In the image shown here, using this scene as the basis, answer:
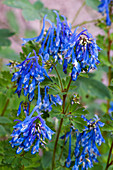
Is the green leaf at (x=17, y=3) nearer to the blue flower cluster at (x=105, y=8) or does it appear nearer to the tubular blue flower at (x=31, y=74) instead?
the blue flower cluster at (x=105, y=8)

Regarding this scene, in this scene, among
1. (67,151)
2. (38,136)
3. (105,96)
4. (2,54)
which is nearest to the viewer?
(38,136)

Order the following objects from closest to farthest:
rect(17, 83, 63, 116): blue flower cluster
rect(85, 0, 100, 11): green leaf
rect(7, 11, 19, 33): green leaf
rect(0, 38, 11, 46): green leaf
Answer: rect(17, 83, 63, 116): blue flower cluster
rect(0, 38, 11, 46): green leaf
rect(85, 0, 100, 11): green leaf
rect(7, 11, 19, 33): green leaf

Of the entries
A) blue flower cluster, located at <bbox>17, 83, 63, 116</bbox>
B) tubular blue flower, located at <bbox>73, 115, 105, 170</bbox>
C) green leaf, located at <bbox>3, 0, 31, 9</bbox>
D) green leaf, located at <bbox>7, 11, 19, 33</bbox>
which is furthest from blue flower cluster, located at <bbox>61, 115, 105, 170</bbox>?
green leaf, located at <bbox>7, 11, 19, 33</bbox>

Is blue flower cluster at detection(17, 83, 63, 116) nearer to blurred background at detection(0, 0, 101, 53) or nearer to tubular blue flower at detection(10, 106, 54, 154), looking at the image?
tubular blue flower at detection(10, 106, 54, 154)

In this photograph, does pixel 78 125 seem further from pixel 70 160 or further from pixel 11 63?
pixel 11 63

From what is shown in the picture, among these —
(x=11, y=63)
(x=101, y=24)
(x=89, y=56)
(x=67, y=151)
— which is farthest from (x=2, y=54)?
(x=89, y=56)

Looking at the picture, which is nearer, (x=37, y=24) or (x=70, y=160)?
(x=70, y=160)
